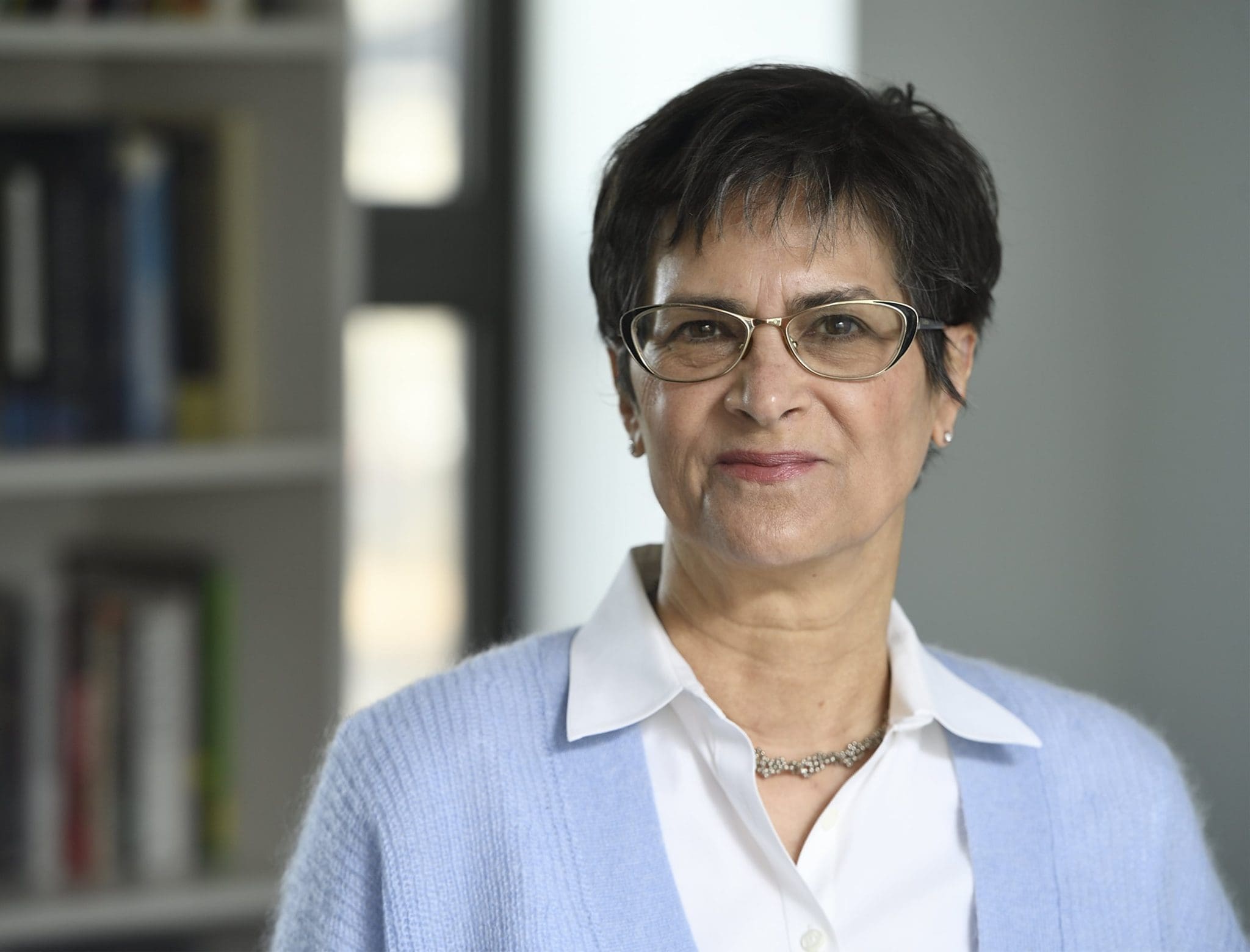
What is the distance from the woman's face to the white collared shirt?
0.14 metres

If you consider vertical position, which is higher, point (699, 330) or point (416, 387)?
point (699, 330)

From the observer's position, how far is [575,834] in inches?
44.7

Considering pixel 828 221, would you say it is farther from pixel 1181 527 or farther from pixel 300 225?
pixel 300 225

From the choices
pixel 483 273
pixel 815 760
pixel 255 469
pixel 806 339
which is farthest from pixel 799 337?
pixel 483 273

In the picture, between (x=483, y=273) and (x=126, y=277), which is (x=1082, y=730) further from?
(x=483, y=273)

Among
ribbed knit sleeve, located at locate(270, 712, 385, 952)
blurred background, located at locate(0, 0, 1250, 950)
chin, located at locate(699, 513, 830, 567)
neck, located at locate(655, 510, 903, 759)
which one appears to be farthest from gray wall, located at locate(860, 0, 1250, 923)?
ribbed knit sleeve, located at locate(270, 712, 385, 952)

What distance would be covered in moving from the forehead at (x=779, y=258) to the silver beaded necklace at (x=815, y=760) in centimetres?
38

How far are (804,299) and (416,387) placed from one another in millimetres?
1424

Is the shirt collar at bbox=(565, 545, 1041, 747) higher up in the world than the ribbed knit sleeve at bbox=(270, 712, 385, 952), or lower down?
higher up

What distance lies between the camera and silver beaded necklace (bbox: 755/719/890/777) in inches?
47.6

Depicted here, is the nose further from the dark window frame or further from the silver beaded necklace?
the dark window frame

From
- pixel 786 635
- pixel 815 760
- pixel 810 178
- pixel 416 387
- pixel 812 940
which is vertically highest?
pixel 810 178

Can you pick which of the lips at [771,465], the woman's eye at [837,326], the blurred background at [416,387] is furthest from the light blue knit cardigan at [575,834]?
the woman's eye at [837,326]

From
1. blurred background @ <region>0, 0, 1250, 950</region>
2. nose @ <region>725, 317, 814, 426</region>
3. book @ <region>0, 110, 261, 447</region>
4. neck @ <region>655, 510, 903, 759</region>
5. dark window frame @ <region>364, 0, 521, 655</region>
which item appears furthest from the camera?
dark window frame @ <region>364, 0, 521, 655</region>
